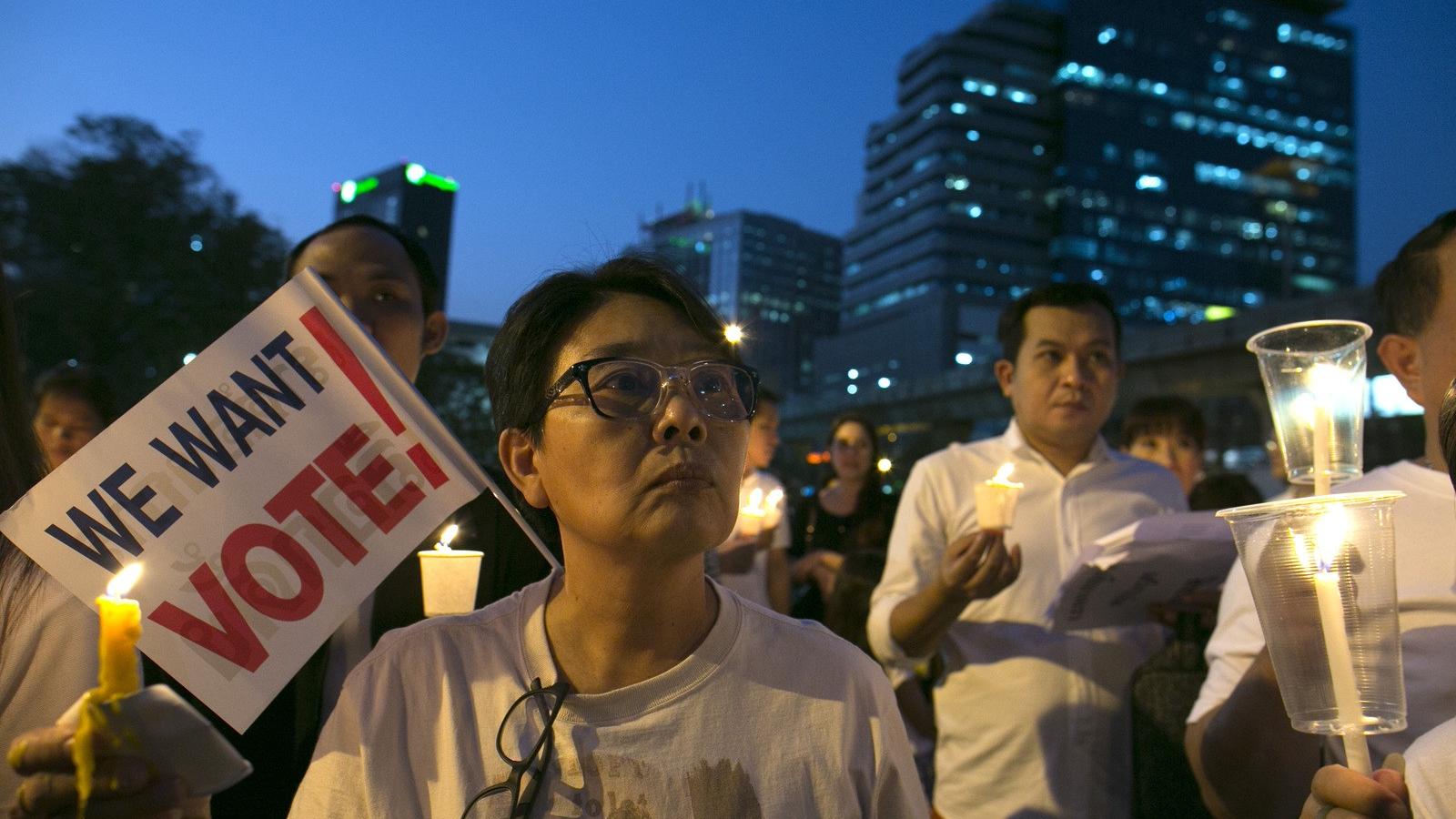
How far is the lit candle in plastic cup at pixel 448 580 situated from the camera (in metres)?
2.47

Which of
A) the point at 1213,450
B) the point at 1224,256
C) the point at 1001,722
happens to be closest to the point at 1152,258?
the point at 1224,256

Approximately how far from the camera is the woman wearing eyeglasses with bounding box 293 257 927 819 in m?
1.85

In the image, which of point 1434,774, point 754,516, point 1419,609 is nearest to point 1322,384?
point 1419,609

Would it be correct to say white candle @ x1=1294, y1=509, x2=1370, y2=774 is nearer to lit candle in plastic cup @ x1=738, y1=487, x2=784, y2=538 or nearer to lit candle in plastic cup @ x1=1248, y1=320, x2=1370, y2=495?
lit candle in plastic cup @ x1=1248, y1=320, x2=1370, y2=495

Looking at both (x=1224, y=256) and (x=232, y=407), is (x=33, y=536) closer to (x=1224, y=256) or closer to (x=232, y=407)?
(x=232, y=407)

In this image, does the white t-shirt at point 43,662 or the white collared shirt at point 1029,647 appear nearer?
the white t-shirt at point 43,662

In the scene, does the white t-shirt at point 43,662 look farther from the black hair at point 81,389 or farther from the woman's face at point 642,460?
the black hair at point 81,389

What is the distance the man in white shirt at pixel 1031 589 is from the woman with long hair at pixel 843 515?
9.38ft

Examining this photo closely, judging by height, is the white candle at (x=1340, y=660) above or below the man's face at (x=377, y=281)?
below

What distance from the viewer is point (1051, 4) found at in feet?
470

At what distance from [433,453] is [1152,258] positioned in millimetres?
148298

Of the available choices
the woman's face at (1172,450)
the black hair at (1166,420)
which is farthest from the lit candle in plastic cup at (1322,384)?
the woman's face at (1172,450)

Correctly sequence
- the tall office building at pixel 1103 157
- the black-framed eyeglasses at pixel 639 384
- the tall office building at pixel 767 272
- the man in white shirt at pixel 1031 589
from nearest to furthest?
the black-framed eyeglasses at pixel 639 384 < the man in white shirt at pixel 1031 589 < the tall office building at pixel 767 272 < the tall office building at pixel 1103 157

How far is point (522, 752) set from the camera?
188cm
